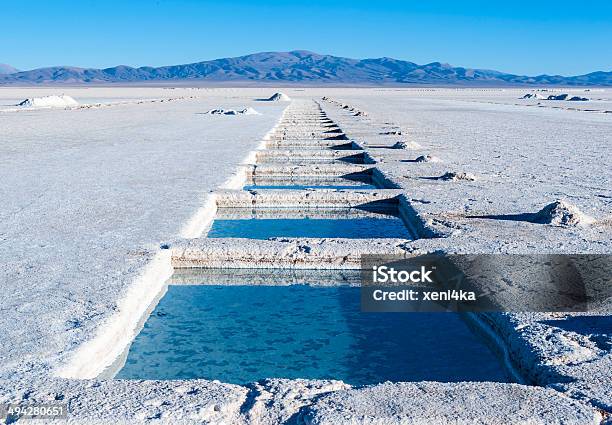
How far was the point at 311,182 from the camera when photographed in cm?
859

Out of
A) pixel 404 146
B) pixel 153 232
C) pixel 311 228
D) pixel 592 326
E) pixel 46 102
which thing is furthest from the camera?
pixel 46 102

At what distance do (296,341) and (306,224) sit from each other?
9.22 feet

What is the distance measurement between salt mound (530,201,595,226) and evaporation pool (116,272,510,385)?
5.82 feet

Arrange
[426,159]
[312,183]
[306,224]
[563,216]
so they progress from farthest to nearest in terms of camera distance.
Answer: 1. [426,159]
2. [312,183]
3. [306,224]
4. [563,216]

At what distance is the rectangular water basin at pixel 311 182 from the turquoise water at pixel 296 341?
449 cm

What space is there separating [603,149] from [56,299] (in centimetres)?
1034

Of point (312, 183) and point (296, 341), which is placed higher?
point (296, 341)

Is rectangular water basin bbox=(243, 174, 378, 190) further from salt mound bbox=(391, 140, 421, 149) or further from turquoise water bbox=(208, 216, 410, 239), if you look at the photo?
salt mound bbox=(391, 140, 421, 149)

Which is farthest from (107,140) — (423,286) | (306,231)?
(423,286)

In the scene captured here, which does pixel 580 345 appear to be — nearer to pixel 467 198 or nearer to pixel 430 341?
pixel 430 341

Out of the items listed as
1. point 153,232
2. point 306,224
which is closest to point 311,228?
point 306,224

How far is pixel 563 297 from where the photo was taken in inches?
130

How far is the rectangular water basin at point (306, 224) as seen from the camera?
5.44m

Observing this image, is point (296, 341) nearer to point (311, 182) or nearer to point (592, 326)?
point (592, 326)
